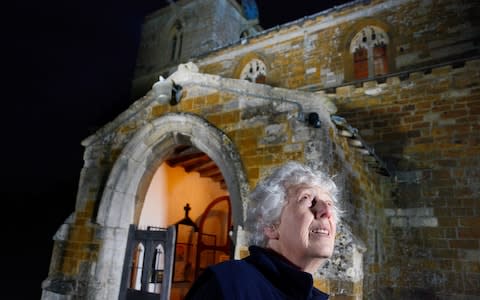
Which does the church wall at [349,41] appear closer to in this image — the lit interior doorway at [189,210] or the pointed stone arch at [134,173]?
the lit interior doorway at [189,210]

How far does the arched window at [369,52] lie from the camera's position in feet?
28.2

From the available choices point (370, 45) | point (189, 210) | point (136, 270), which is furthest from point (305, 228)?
point (370, 45)

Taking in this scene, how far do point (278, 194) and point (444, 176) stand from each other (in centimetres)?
617

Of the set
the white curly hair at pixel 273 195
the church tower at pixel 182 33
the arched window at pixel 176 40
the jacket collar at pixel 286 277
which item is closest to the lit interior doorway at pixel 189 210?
the white curly hair at pixel 273 195

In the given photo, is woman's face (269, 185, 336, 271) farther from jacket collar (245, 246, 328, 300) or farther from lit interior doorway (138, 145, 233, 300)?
lit interior doorway (138, 145, 233, 300)

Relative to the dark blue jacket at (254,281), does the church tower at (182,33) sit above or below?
above

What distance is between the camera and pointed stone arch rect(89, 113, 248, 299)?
4918mm

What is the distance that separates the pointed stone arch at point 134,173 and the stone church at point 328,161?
22 mm

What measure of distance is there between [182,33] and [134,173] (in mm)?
14334

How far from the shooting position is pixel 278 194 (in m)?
1.67

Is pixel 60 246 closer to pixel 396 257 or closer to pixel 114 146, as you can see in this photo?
pixel 114 146

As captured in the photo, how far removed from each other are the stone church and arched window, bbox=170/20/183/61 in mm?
9883

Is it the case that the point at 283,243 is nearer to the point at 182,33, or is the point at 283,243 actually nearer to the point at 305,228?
the point at 305,228

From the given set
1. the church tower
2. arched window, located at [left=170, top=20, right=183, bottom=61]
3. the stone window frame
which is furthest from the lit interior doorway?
arched window, located at [left=170, top=20, right=183, bottom=61]
